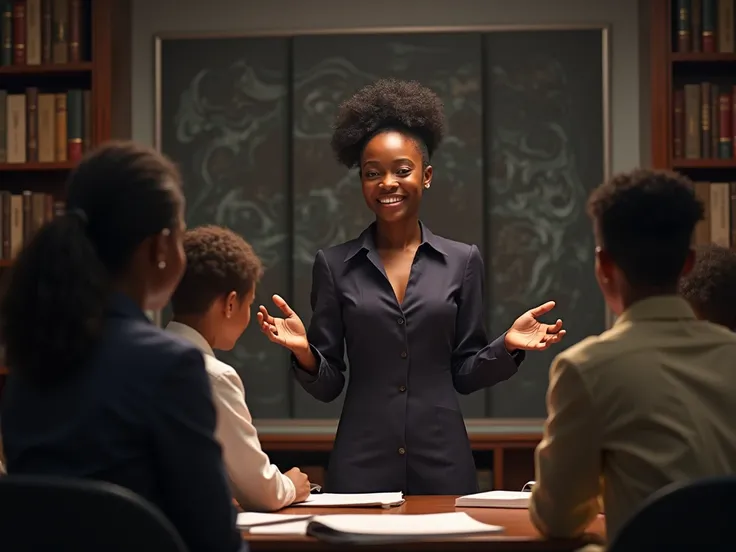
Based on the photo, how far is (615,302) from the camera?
5.99ft

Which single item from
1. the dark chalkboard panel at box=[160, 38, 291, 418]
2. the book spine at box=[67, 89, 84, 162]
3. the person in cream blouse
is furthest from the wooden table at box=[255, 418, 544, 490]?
the person in cream blouse

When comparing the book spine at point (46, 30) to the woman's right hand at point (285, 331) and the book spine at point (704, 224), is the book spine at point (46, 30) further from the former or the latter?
the book spine at point (704, 224)

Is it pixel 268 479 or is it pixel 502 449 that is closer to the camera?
pixel 268 479

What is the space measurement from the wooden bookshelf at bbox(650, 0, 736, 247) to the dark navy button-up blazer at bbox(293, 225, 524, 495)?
60.1 inches

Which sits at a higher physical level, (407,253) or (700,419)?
(407,253)

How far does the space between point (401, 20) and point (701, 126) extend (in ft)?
4.26

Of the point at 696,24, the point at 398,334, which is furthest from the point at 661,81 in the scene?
the point at 398,334

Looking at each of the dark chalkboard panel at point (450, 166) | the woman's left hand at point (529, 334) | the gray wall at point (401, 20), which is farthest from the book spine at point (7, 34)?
the woman's left hand at point (529, 334)

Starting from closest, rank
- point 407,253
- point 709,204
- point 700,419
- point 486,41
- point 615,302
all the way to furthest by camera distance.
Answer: point 700,419 → point 615,302 → point 407,253 → point 709,204 → point 486,41

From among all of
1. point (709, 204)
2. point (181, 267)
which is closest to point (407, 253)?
point (181, 267)

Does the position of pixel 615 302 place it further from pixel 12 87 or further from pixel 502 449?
pixel 12 87

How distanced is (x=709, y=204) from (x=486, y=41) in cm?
112

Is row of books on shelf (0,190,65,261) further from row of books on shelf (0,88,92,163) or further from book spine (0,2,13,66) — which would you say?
book spine (0,2,13,66)

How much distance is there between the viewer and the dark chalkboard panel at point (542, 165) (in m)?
4.35
